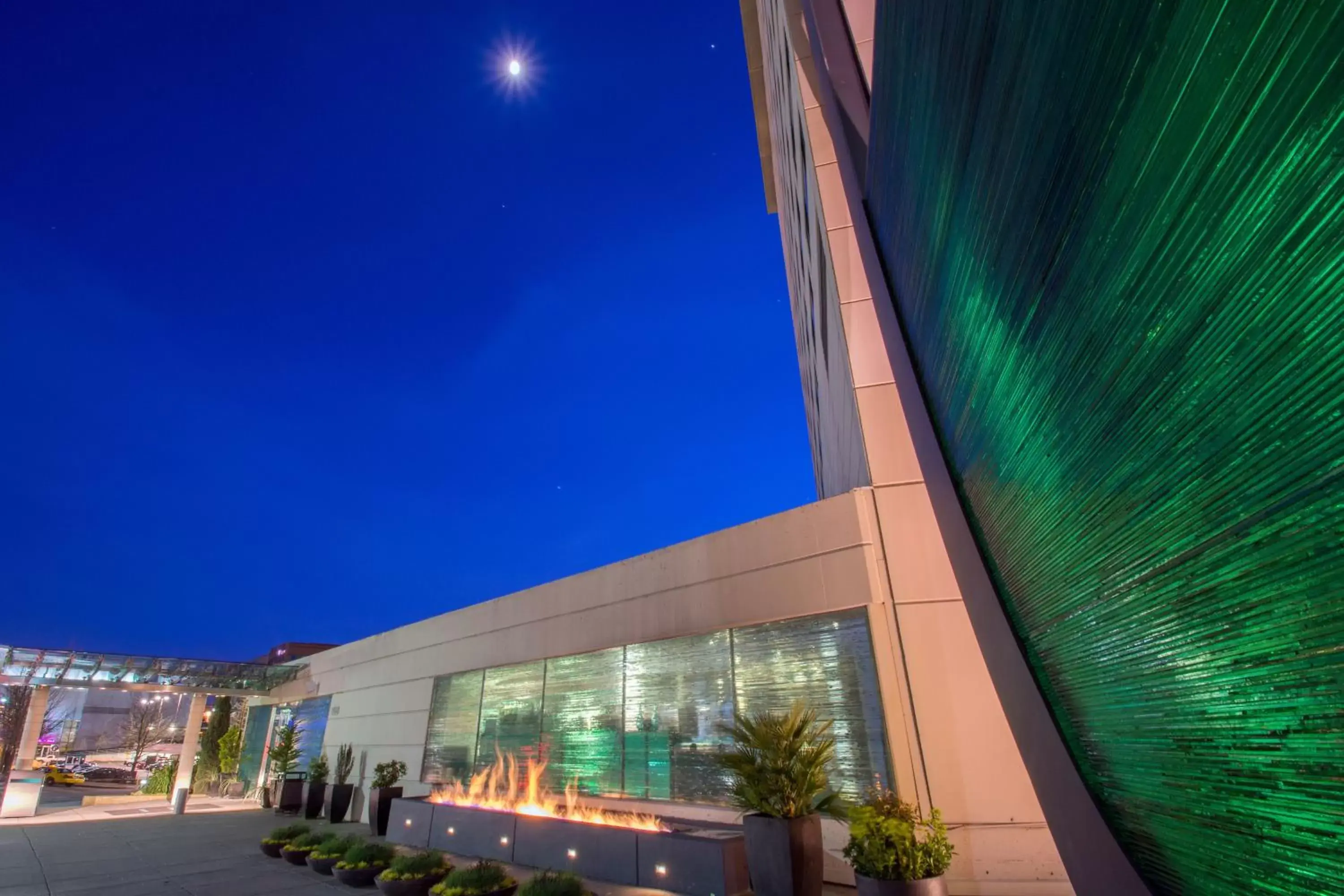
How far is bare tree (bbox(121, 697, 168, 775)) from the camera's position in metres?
45.2

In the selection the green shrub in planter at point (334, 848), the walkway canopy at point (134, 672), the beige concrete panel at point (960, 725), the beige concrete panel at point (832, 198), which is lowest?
the green shrub in planter at point (334, 848)

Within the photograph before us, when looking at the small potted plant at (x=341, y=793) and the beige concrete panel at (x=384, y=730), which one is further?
the small potted plant at (x=341, y=793)

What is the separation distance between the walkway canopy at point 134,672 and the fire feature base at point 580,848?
19932 mm

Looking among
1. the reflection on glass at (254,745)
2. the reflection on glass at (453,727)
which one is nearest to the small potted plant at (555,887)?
the reflection on glass at (453,727)

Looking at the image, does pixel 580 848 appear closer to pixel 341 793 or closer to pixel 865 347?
pixel 865 347

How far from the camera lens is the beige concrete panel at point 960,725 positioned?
251 inches

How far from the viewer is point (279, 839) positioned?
11.3 metres

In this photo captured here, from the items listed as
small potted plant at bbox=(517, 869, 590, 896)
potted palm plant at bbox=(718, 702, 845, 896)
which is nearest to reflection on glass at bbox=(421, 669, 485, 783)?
small potted plant at bbox=(517, 869, 590, 896)

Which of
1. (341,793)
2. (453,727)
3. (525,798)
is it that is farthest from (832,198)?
(341,793)

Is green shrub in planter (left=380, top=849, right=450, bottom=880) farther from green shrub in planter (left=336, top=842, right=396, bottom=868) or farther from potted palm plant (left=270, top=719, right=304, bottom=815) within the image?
potted palm plant (left=270, top=719, right=304, bottom=815)

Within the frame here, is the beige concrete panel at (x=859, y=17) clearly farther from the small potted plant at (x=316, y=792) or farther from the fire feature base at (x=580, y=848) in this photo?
the small potted plant at (x=316, y=792)

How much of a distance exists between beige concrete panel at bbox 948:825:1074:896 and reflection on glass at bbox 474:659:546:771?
8252 millimetres

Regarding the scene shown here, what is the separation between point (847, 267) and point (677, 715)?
7.48 metres

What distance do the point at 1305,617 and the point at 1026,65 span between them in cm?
216
